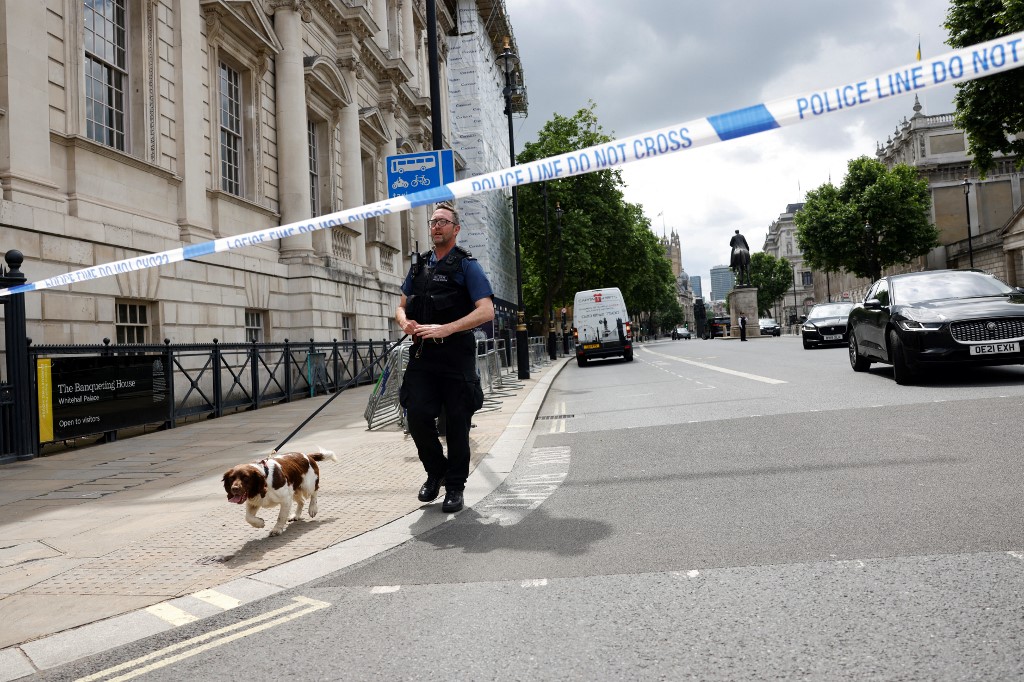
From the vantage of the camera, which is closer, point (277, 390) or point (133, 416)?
point (133, 416)

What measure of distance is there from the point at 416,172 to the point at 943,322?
21.6 feet

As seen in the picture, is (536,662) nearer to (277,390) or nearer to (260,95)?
(277,390)

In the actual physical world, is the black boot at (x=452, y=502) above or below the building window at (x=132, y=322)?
below

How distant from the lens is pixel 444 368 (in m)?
4.85

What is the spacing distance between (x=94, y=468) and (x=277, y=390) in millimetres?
8060

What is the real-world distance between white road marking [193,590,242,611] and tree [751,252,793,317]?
121 meters

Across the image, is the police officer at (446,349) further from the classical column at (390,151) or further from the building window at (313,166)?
the classical column at (390,151)

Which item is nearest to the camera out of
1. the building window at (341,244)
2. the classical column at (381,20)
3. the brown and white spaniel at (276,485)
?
the brown and white spaniel at (276,485)

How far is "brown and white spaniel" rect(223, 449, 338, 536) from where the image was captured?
13.6 feet

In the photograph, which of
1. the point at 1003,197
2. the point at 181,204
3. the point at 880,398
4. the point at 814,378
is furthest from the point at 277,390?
the point at 1003,197

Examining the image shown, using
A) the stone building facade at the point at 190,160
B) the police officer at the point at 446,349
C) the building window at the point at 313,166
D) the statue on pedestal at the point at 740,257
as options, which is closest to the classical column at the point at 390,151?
the stone building facade at the point at 190,160

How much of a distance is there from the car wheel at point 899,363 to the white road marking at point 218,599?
350 inches

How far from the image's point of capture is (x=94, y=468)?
25.3ft

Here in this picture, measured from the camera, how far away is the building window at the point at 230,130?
16625 millimetres
